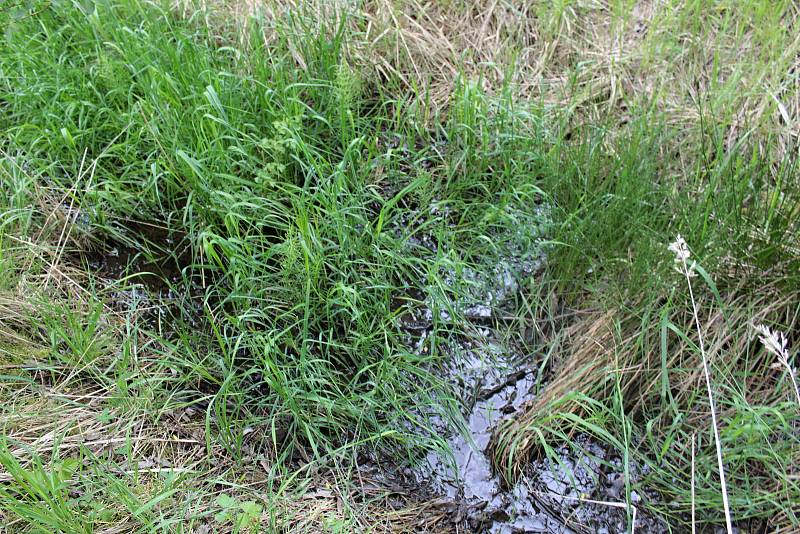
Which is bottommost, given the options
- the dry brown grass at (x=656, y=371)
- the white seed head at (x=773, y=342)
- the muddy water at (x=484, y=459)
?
the muddy water at (x=484, y=459)

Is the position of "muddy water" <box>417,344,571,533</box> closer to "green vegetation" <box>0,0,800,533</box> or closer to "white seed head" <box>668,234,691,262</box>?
"green vegetation" <box>0,0,800,533</box>

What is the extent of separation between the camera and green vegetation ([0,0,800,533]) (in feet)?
7.12

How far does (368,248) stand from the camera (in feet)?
8.73

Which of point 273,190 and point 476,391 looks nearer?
point 476,391

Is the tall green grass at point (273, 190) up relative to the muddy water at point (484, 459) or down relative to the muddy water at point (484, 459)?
up

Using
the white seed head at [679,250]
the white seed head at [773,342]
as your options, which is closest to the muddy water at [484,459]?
the white seed head at [679,250]

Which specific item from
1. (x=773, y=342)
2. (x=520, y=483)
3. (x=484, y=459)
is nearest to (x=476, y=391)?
(x=484, y=459)

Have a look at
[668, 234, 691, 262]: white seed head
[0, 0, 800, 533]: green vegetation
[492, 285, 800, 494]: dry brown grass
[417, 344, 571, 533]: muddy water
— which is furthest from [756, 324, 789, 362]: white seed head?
[417, 344, 571, 533]: muddy water

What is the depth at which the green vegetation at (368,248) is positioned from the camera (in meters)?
2.17

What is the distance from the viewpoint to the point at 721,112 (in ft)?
9.89

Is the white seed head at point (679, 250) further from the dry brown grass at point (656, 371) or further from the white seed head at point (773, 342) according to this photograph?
the dry brown grass at point (656, 371)

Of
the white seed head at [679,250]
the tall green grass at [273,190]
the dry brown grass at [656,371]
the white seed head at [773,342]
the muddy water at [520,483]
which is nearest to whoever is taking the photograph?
the white seed head at [773,342]

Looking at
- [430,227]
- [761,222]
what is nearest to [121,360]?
[430,227]

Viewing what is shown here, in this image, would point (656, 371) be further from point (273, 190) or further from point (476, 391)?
point (273, 190)
